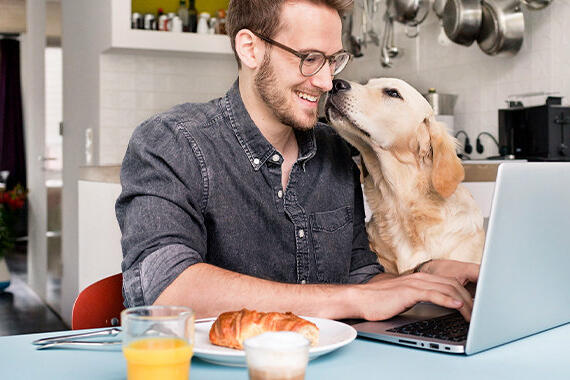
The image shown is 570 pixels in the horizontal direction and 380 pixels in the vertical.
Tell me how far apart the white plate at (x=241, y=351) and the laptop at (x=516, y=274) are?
0.07 meters

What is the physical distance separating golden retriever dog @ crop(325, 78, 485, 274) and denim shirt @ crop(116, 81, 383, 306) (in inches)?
5.6

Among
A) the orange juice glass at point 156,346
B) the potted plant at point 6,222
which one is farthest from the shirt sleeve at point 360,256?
the potted plant at point 6,222

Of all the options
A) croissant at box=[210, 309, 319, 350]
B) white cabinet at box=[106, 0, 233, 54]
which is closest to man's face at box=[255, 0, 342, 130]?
croissant at box=[210, 309, 319, 350]

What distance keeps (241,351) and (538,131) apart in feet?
9.68

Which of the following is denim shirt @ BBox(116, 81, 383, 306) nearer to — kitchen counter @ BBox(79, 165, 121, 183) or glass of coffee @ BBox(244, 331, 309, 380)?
glass of coffee @ BBox(244, 331, 309, 380)

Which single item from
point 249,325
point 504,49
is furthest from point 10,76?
point 249,325

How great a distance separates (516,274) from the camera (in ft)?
3.22

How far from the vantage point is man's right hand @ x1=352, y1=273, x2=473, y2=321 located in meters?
1.13

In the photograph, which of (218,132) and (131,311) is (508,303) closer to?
(131,311)

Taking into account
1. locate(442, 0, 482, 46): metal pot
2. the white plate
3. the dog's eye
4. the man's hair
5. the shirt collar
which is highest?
locate(442, 0, 482, 46): metal pot

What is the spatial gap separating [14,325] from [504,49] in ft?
11.8

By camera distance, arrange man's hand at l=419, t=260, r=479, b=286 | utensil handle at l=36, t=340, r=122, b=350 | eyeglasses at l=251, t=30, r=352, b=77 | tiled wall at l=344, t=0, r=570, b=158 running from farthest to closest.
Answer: tiled wall at l=344, t=0, r=570, b=158
eyeglasses at l=251, t=30, r=352, b=77
man's hand at l=419, t=260, r=479, b=286
utensil handle at l=36, t=340, r=122, b=350

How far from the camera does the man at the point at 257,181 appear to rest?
1.30 metres

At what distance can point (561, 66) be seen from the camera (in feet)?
12.3
